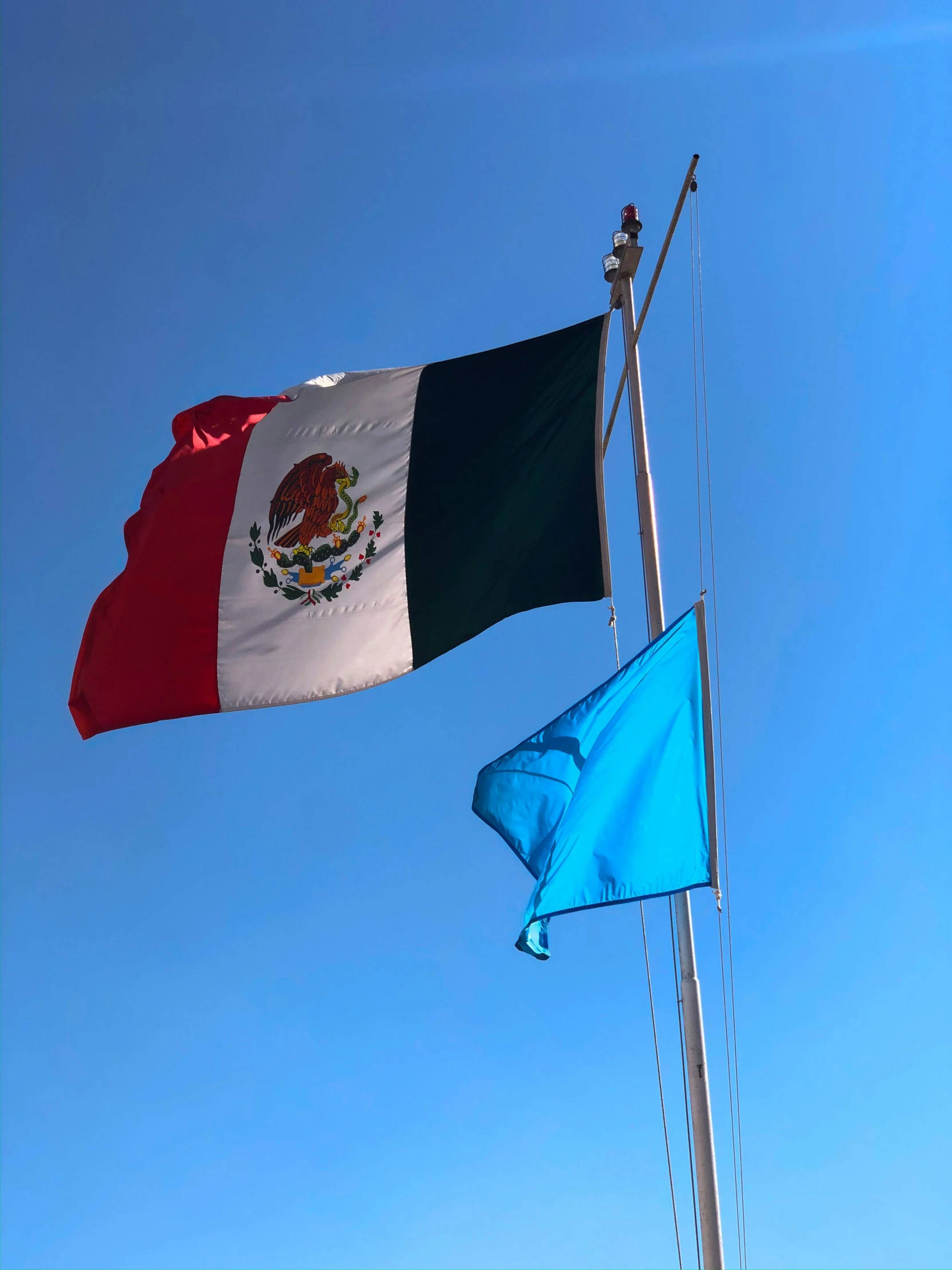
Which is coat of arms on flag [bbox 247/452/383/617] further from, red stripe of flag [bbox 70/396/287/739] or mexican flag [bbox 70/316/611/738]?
red stripe of flag [bbox 70/396/287/739]

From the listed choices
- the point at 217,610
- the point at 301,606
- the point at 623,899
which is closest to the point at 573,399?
the point at 301,606

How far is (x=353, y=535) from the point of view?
12.0 m

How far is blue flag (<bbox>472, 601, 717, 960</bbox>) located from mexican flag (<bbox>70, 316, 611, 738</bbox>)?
1360 mm

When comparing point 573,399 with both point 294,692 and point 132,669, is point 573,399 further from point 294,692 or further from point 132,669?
point 132,669

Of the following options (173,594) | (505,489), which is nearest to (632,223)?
(505,489)

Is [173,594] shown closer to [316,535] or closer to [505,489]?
[316,535]

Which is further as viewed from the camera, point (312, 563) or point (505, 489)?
point (312, 563)

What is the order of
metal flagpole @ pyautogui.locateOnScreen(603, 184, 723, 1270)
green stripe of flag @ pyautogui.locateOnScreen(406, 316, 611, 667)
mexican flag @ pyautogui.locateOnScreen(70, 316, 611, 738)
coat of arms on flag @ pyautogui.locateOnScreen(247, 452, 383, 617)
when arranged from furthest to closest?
coat of arms on flag @ pyautogui.locateOnScreen(247, 452, 383, 617), mexican flag @ pyautogui.locateOnScreen(70, 316, 611, 738), green stripe of flag @ pyautogui.locateOnScreen(406, 316, 611, 667), metal flagpole @ pyautogui.locateOnScreen(603, 184, 723, 1270)

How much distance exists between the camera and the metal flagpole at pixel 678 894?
8.28m

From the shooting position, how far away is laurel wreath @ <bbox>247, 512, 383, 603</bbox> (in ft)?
38.5

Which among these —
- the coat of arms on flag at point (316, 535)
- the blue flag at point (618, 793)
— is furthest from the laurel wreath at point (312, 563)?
the blue flag at point (618, 793)

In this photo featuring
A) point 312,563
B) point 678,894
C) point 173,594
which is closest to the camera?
point 678,894

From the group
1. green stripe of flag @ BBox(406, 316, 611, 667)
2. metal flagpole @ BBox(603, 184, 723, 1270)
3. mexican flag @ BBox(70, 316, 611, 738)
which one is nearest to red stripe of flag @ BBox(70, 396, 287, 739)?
mexican flag @ BBox(70, 316, 611, 738)

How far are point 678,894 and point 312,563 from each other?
5.44m
